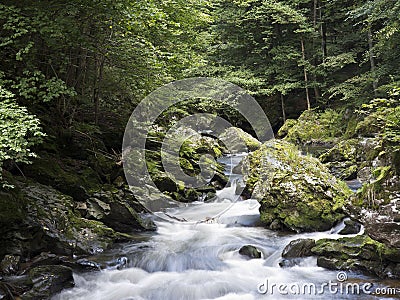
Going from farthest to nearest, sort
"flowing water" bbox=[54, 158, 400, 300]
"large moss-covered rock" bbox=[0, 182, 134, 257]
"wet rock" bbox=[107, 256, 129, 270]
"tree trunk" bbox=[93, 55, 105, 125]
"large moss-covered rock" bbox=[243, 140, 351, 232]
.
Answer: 1. "tree trunk" bbox=[93, 55, 105, 125]
2. "large moss-covered rock" bbox=[243, 140, 351, 232]
3. "wet rock" bbox=[107, 256, 129, 270]
4. "large moss-covered rock" bbox=[0, 182, 134, 257]
5. "flowing water" bbox=[54, 158, 400, 300]

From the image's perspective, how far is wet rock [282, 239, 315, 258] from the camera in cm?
552

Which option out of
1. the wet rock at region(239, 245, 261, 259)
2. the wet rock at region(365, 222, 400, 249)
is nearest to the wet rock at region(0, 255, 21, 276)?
the wet rock at region(239, 245, 261, 259)

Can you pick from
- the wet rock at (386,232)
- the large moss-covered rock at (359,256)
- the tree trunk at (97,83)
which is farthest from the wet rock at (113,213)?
the wet rock at (386,232)

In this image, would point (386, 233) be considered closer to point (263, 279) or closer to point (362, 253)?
point (362, 253)

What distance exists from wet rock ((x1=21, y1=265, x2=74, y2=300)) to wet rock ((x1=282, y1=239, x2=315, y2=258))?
130 inches

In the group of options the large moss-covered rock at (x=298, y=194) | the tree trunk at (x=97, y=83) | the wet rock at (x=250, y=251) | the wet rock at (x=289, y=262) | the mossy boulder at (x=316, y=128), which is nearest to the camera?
the wet rock at (x=289, y=262)

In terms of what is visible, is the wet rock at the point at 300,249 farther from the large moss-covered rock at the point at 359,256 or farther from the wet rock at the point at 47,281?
the wet rock at the point at 47,281

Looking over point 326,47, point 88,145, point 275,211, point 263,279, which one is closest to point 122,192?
point 88,145

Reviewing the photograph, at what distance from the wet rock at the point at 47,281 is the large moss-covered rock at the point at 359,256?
3.63 metres

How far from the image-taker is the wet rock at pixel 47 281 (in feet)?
14.2

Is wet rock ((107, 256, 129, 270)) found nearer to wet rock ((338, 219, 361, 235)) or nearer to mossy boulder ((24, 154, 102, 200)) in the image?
mossy boulder ((24, 154, 102, 200))

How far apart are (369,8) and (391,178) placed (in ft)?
25.7

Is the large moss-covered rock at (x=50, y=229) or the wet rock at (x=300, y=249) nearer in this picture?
the large moss-covered rock at (x=50, y=229)

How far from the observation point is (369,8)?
10.6 metres
